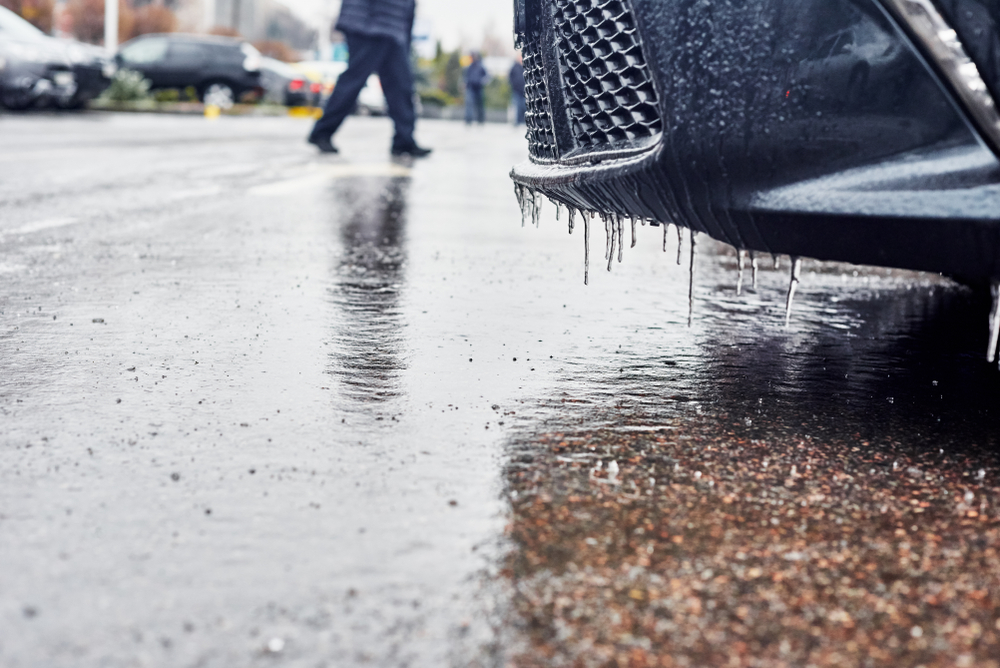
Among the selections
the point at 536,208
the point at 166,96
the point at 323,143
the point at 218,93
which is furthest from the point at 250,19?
the point at 536,208

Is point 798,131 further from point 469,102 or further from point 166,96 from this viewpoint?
point 469,102

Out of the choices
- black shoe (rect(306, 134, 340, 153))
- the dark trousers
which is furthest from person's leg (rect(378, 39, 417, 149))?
black shoe (rect(306, 134, 340, 153))

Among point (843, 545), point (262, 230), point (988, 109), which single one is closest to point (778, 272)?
point (262, 230)

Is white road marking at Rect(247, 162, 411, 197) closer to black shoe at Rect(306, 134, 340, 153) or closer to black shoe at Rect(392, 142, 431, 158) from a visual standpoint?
black shoe at Rect(392, 142, 431, 158)

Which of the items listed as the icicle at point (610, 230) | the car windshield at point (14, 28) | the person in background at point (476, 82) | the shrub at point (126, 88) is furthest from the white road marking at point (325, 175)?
the person in background at point (476, 82)

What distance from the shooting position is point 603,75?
8.17 feet

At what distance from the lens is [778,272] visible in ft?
14.8

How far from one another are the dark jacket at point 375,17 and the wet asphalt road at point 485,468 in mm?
5818

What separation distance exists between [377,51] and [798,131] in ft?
26.8

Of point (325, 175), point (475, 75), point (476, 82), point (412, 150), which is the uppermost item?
point (475, 75)

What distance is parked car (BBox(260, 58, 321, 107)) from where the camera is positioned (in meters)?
29.0

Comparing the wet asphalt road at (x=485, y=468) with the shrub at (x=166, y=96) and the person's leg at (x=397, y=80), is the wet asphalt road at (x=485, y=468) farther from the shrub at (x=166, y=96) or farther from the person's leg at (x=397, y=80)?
the shrub at (x=166, y=96)

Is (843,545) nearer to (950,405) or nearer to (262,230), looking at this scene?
(950,405)

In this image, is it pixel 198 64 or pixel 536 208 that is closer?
pixel 536 208
